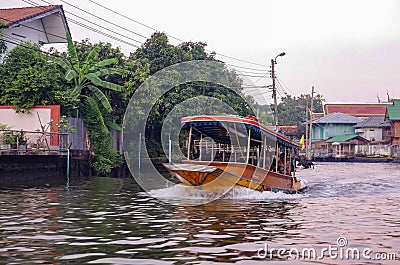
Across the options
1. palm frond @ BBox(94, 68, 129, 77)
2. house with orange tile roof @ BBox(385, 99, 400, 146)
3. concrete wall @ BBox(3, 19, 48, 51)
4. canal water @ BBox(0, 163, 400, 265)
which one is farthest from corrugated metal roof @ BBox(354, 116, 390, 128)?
canal water @ BBox(0, 163, 400, 265)

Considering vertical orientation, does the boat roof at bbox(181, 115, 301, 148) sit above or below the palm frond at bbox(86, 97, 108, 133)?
below

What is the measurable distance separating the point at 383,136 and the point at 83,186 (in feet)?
146

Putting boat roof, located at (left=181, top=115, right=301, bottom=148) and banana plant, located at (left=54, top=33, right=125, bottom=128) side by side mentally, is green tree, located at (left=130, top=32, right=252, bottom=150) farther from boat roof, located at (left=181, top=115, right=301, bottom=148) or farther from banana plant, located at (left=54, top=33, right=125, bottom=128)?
boat roof, located at (left=181, top=115, right=301, bottom=148)

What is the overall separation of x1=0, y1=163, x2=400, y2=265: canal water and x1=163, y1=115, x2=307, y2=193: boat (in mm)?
589

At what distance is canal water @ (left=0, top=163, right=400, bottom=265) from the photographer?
A: 727 centimetres

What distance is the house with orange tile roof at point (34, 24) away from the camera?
27219mm

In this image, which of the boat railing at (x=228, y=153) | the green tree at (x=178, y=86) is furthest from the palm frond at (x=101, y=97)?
the boat railing at (x=228, y=153)

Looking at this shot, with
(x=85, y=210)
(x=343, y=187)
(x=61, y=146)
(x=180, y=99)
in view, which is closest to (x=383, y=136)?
(x=180, y=99)

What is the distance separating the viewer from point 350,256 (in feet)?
24.3

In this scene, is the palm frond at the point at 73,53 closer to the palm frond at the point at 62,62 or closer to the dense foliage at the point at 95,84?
the dense foliage at the point at 95,84

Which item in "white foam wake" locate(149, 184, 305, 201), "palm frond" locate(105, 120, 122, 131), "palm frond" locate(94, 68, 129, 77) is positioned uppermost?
"palm frond" locate(94, 68, 129, 77)

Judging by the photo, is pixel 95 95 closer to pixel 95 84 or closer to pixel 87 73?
pixel 95 84

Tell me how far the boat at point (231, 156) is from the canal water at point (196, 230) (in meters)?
0.59

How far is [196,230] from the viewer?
9.41 meters
